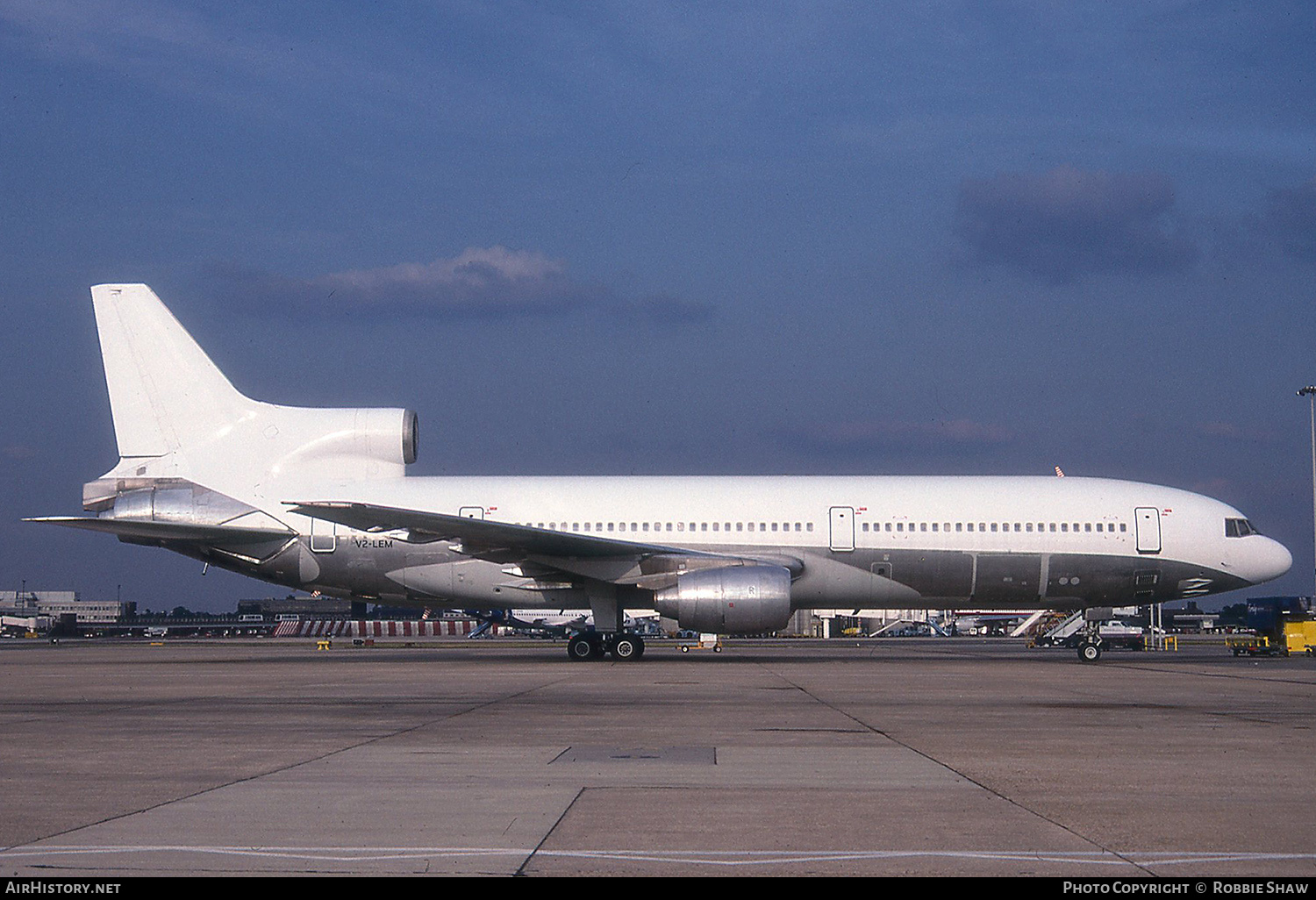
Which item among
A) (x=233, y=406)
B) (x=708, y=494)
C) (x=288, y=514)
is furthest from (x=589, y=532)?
(x=233, y=406)

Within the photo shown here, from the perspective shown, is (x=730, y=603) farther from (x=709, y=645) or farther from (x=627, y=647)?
(x=709, y=645)

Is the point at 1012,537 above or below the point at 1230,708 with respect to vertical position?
above

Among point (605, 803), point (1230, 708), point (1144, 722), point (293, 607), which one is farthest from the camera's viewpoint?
point (293, 607)

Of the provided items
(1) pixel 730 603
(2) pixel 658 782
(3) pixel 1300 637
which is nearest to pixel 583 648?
(1) pixel 730 603

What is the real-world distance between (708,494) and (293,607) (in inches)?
4821

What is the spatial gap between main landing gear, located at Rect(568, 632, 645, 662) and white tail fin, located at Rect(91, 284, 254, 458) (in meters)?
9.51

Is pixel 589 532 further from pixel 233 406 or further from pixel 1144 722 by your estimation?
pixel 1144 722

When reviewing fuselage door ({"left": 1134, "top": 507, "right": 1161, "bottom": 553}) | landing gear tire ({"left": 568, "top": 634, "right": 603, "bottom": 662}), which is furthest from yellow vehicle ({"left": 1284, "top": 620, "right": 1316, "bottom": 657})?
landing gear tire ({"left": 568, "top": 634, "right": 603, "bottom": 662})

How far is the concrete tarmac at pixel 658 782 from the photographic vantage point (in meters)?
5.82

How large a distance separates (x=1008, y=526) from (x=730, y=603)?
6.85 meters

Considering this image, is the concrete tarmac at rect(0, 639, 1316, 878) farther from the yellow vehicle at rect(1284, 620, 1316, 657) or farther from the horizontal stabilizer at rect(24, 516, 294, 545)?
the yellow vehicle at rect(1284, 620, 1316, 657)

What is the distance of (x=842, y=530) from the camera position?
26.6 meters

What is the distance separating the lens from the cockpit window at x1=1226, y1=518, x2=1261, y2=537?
2764 cm
